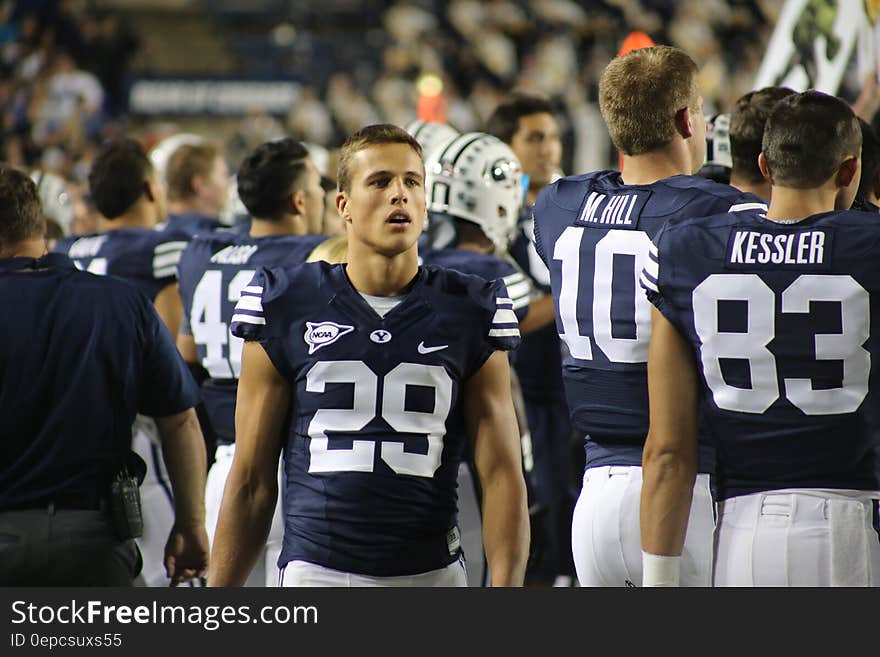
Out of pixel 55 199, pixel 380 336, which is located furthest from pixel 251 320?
pixel 55 199

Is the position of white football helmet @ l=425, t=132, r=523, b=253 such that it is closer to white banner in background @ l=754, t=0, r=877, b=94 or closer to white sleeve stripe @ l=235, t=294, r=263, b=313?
white banner in background @ l=754, t=0, r=877, b=94

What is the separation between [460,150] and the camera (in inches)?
223

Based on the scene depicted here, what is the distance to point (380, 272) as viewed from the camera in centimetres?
346

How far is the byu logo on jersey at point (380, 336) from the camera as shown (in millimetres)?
3357

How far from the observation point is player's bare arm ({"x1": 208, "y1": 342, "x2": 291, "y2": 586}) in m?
3.38

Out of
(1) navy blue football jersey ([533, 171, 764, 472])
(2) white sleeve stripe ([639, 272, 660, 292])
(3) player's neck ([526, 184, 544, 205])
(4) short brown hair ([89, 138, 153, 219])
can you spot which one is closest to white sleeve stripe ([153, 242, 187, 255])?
(4) short brown hair ([89, 138, 153, 219])

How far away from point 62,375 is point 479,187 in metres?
2.34

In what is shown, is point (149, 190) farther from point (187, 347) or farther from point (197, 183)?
point (187, 347)

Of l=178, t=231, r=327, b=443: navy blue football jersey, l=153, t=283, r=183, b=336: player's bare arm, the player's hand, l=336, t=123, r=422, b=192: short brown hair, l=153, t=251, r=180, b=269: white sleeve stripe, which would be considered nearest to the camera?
l=336, t=123, r=422, b=192: short brown hair

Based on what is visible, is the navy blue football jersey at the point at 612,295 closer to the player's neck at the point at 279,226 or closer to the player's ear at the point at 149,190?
the player's neck at the point at 279,226

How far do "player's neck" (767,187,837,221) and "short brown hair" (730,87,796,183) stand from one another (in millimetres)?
926

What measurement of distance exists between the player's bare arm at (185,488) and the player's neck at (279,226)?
56.1 inches

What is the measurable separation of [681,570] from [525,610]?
792 mm

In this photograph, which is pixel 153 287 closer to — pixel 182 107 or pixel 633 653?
pixel 633 653
